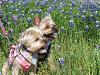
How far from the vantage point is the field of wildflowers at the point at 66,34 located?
454cm

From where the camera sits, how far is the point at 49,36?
476 cm

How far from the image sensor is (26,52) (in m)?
4.84

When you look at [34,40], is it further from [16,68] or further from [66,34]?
→ [66,34]

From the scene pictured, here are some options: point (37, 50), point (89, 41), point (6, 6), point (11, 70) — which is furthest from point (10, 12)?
point (37, 50)

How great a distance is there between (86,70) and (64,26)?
267cm

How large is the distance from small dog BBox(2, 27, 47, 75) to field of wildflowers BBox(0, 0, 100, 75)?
9.0 inches

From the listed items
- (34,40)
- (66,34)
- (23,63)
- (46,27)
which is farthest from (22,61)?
(66,34)

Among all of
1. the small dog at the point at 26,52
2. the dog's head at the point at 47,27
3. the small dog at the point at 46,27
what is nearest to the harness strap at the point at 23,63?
the small dog at the point at 26,52

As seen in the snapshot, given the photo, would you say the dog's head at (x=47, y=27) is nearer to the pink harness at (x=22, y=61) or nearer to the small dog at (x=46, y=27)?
the small dog at (x=46, y=27)

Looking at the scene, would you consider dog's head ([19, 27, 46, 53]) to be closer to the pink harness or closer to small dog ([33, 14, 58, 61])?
small dog ([33, 14, 58, 61])

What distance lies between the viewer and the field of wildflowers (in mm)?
4539

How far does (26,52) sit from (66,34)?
1906 millimetres

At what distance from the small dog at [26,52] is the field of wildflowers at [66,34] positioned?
23cm

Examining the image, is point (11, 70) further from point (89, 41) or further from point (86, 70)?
point (89, 41)
